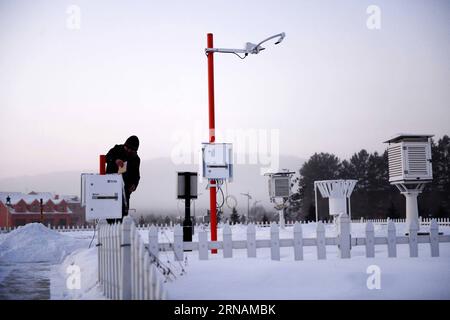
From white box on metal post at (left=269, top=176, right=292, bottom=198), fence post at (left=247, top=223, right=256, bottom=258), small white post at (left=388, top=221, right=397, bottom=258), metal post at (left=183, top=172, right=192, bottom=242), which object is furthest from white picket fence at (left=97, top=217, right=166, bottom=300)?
white box on metal post at (left=269, top=176, right=292, bottom=198)

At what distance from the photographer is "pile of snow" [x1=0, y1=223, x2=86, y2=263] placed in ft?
54.3

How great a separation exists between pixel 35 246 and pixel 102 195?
11.1 meters

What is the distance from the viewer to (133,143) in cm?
991

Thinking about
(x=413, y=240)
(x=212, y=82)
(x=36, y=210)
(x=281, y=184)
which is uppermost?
(x=212, y=82)

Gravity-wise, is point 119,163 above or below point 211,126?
below

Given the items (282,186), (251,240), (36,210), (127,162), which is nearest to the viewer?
(127,162)

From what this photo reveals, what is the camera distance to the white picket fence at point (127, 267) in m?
5.58

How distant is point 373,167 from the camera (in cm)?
6297

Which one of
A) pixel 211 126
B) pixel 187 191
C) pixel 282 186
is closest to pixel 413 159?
pixel 211 126

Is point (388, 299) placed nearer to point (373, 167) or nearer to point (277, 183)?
point (277, 183)

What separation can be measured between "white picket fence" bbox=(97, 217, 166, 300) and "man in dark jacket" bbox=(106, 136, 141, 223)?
176 centimetres

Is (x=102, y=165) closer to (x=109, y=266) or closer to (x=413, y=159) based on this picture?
(x=109, y=266)

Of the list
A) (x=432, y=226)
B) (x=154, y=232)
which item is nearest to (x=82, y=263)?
(x=154, y=232)
